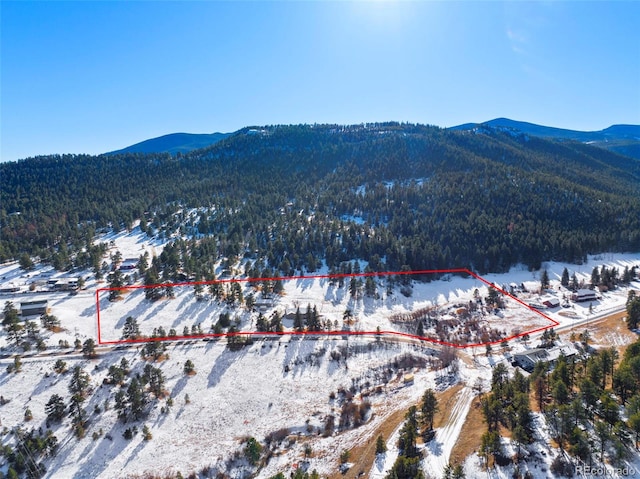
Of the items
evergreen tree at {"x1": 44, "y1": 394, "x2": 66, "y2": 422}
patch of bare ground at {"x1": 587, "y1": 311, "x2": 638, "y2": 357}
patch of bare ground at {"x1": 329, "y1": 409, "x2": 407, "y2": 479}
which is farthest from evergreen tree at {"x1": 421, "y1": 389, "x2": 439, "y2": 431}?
evergreen tree at {"x1": 44, "y1": 394, "x2": 66, "y2": 422}

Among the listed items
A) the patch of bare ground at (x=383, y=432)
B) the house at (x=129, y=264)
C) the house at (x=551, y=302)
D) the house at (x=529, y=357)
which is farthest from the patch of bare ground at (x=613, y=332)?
the house at (x=129, y=264)

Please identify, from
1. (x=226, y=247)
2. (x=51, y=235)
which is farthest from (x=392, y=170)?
(x=51, y=235)

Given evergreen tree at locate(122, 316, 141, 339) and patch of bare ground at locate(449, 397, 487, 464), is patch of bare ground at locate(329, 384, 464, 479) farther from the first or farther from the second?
evergreen tree at locate(122, 316, 141, 339)

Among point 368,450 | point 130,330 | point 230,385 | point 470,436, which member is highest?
point 130,330

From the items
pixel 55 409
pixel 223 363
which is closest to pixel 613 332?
pixel 223 363

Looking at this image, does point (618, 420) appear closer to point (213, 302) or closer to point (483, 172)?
point (213, 302)

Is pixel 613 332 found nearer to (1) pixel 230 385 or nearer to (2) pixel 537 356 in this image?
(2) pixel 537 356
